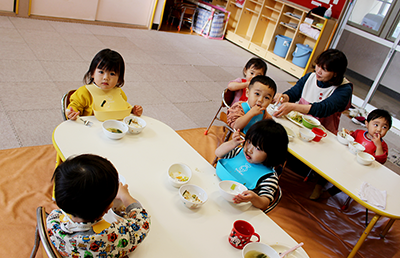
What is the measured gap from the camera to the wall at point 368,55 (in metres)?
5.72

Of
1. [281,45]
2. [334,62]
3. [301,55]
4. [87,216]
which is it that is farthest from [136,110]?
[281,45]

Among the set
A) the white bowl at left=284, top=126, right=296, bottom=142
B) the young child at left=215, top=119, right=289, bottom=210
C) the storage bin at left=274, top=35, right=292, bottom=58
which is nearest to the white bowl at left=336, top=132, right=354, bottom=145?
the white bowl at left=284, top=126, right=296, bottom=142

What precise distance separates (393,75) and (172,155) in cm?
566

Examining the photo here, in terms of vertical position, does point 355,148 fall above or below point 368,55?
below

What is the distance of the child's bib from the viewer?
1.79 meters

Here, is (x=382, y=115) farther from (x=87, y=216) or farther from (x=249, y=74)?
(x=87, y=216)

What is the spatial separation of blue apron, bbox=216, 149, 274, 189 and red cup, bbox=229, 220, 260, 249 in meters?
0.31

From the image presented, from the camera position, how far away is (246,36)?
7.48 metres

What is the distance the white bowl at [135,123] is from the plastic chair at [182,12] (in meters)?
5.62

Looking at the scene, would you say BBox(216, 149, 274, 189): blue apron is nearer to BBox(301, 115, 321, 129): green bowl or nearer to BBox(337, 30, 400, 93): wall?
BBox(301, 115, 321, 129): green bowl

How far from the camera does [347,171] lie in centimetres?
201

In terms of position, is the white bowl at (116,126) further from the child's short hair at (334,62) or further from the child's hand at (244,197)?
the child's short hair at (334,62)

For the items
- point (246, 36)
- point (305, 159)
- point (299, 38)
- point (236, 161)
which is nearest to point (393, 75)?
point (299, 38)

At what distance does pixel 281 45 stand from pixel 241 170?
5392 millimetres
